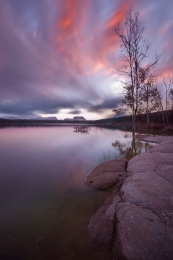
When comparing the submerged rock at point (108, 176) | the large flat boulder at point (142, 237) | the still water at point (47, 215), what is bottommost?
the still water at point (47, 215)

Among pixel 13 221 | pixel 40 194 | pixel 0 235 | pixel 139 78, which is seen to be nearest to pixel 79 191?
pixel 40 194

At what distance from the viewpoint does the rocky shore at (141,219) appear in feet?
6.70

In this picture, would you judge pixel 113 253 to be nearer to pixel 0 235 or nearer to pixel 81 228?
pixel 81 228

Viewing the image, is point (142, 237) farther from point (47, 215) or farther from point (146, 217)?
point (47, 215)

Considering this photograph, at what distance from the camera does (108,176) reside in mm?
5227

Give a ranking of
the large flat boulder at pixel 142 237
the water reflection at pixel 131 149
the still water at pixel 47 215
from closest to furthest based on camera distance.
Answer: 1. the large flat boulder at pixel 142 237
2. the still water at pixel 47 215
3. the water reflection at pixel 131 149

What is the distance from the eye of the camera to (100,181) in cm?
500

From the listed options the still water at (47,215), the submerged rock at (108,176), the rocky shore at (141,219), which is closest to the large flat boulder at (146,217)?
the rocky shore at (141,219)

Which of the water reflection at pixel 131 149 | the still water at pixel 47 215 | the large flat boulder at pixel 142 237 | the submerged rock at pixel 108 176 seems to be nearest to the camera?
the large flat boulder at pixel 142 237

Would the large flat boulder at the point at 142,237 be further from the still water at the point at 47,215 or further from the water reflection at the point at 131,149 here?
the water reflection at the point at 131,149

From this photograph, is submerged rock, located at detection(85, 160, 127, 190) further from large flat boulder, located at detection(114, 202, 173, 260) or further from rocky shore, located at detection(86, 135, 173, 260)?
large flat boulder, located at detection(114, 202, 173, 260)

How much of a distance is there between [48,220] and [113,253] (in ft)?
5.41

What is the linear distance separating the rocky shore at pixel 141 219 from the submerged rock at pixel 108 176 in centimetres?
5

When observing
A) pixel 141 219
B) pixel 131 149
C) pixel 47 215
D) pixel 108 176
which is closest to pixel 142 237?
pixel 141 219
